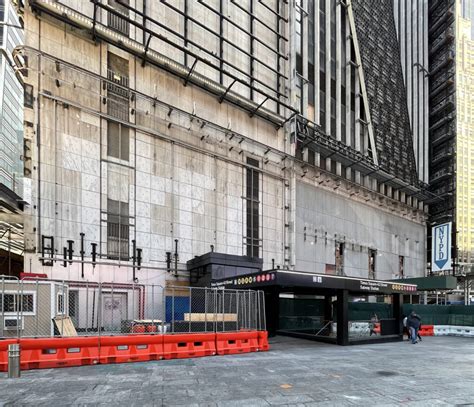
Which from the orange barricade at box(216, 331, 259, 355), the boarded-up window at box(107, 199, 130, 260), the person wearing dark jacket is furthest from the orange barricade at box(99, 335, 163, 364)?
the person wearing dark jacket

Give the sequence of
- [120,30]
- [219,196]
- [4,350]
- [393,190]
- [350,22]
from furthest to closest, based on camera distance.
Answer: [393,190], [350,22], [219,196], [120,30], [4,350]

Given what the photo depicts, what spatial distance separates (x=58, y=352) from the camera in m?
11.5

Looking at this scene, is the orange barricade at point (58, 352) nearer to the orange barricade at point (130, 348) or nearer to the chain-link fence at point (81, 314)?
the orange barricade at point (130, 348)

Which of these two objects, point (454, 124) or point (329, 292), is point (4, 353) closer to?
point (329, 292)

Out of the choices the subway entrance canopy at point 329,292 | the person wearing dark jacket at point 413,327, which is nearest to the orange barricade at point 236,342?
the subway entrance canopy at point 329,292

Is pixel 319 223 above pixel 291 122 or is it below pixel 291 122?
below

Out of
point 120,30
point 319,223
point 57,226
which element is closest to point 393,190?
point 319,223

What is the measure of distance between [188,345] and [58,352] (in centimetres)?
402

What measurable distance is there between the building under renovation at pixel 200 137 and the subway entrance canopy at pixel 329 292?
629cm

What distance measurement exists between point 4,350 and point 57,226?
Answer: 35.9 ft

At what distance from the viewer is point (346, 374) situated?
11234 millimetres

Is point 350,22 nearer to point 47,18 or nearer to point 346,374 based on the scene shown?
point 47,18

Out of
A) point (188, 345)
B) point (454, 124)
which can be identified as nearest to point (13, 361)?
point (188, 345)

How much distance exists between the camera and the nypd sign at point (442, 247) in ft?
126
